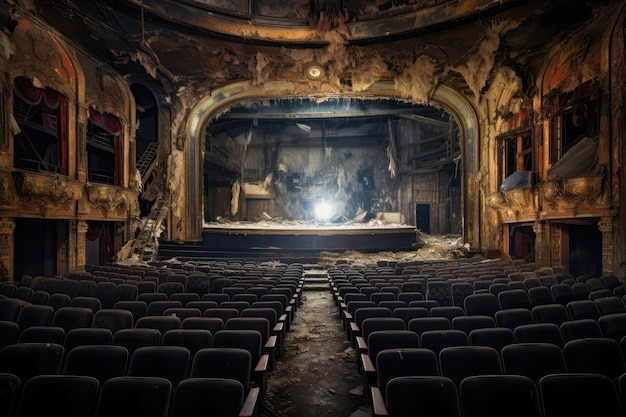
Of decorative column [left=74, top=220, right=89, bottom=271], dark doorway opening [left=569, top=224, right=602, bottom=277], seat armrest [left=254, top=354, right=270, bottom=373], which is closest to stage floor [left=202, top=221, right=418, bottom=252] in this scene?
decorative column [left=74, top=220, right=89, bottom=271]

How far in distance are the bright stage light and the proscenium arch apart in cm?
913

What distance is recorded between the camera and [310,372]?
3801 mm

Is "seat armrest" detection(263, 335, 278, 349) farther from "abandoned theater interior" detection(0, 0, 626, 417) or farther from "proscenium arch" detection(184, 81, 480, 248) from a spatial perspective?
"proscenium arch" detection(184, 81, 480, 248)

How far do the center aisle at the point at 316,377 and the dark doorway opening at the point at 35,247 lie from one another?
28.2 ft

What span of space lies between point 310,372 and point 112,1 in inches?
365

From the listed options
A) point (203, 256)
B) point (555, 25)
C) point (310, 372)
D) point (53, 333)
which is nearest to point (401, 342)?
point (310, 372)

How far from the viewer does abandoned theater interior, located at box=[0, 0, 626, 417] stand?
7.24m

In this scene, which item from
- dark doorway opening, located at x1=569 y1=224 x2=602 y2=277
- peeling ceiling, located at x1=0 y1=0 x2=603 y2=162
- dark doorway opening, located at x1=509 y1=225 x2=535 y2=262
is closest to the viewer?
peeling ceiling, located at x1=0 y1=0 x2=603 y2=162

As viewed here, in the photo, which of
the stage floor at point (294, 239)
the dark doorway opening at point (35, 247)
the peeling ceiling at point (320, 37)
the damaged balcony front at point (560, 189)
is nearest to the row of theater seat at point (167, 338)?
the dark doorway opening at point (35, 247)

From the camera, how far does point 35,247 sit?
395 inches

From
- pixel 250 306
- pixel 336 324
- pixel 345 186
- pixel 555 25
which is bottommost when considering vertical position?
pixel 336 324

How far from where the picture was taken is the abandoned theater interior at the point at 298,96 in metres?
7.24

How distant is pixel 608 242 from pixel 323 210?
14.9m

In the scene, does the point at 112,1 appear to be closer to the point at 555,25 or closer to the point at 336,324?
the point at 336,324
